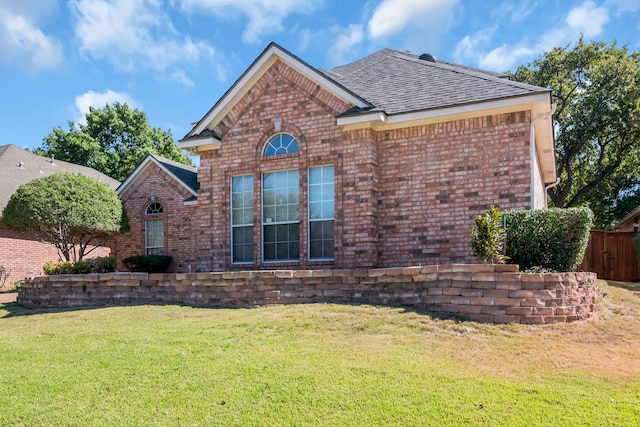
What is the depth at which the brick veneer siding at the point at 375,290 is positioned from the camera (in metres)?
7.14

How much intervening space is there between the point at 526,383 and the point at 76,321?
7.87 meters

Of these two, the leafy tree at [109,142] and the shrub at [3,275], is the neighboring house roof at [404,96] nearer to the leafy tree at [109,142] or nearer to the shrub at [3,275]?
the shrub at [3,275]

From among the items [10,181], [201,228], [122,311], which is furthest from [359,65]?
[10,181]

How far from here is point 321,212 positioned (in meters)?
11.3

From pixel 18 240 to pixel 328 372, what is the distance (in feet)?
58.4

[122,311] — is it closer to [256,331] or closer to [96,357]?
[96,357]

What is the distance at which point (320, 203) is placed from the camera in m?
11.3

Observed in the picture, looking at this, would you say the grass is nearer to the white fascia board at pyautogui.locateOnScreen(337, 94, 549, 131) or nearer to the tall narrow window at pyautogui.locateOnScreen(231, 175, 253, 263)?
the tall narrow window at pyautogui.locateOnScreen(231, 175, 253, 263)

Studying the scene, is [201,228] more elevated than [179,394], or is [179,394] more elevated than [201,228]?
[201,228]

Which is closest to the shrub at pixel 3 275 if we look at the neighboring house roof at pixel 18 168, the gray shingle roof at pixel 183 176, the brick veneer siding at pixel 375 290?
the neighboring house roof at pixel 18 168

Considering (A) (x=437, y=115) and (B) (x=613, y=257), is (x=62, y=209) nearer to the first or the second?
(A) (x=437, y=115)

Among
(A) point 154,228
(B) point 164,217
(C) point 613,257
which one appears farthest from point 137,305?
(C) point 613,257

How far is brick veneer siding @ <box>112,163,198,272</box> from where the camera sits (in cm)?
1683

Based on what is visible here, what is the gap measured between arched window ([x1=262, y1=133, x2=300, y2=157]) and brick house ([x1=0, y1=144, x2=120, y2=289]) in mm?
11930
